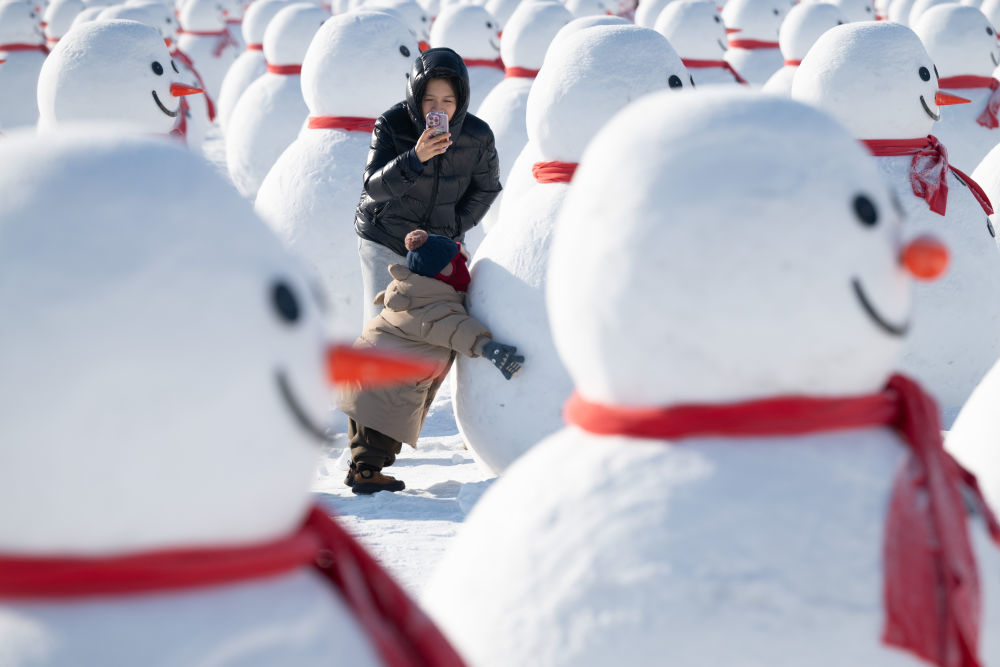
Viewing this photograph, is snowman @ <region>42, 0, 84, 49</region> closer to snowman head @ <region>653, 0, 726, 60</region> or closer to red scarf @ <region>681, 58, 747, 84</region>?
snowman head @ <region>653, 0, 726, 60</region>

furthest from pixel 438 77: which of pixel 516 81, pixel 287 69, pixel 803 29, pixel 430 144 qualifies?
pixel 803 29

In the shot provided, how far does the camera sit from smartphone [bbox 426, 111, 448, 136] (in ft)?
14.8

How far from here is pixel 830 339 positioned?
1953 millimetres

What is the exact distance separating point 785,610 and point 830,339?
403 mm

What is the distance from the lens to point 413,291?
432 cm

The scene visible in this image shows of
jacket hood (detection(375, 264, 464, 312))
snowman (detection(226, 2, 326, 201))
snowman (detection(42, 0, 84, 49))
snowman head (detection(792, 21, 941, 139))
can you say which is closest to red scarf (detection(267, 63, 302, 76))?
snowman (detection(226, 2, 326, 201))

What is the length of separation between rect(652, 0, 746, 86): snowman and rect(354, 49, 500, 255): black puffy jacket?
4.37 metres

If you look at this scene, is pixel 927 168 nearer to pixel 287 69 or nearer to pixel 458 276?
pixel 458 276

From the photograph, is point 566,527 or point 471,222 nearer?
point 566,527

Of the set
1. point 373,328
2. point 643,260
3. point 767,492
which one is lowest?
point 373,328

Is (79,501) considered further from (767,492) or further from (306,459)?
(767,492)

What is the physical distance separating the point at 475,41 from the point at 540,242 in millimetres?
5431

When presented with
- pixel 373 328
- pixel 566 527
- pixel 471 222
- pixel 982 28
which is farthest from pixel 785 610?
pixel 982 28

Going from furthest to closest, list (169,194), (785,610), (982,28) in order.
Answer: (982,28) → (785,610) → (169,194)
